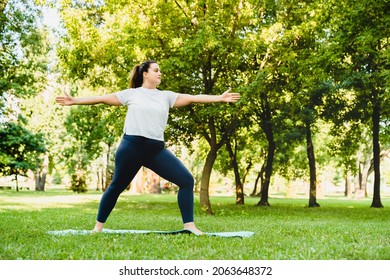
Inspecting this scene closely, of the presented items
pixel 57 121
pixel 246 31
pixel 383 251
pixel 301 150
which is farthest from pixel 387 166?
pixel 383 251

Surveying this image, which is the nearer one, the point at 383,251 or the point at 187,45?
the point at 383,251

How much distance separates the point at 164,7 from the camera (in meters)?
14.4

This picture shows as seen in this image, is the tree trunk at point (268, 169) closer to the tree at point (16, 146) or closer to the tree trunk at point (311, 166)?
the tree trunk at point (311, 166)

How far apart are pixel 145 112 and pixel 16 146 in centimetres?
1807

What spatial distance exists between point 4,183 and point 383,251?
67.8 metres

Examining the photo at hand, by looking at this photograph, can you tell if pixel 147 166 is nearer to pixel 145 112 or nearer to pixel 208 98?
pixel 145 112

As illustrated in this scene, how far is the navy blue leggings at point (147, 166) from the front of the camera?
643 cm

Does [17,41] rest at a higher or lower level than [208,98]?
higher

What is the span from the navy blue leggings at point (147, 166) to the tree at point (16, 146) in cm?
1569

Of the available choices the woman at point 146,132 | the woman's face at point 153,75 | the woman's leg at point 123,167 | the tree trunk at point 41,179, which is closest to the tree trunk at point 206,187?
the woman at point 146,132

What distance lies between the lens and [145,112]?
6.41 metres

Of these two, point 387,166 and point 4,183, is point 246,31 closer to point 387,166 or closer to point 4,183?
point 4,183

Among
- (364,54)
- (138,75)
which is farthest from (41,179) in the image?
(138,75)
